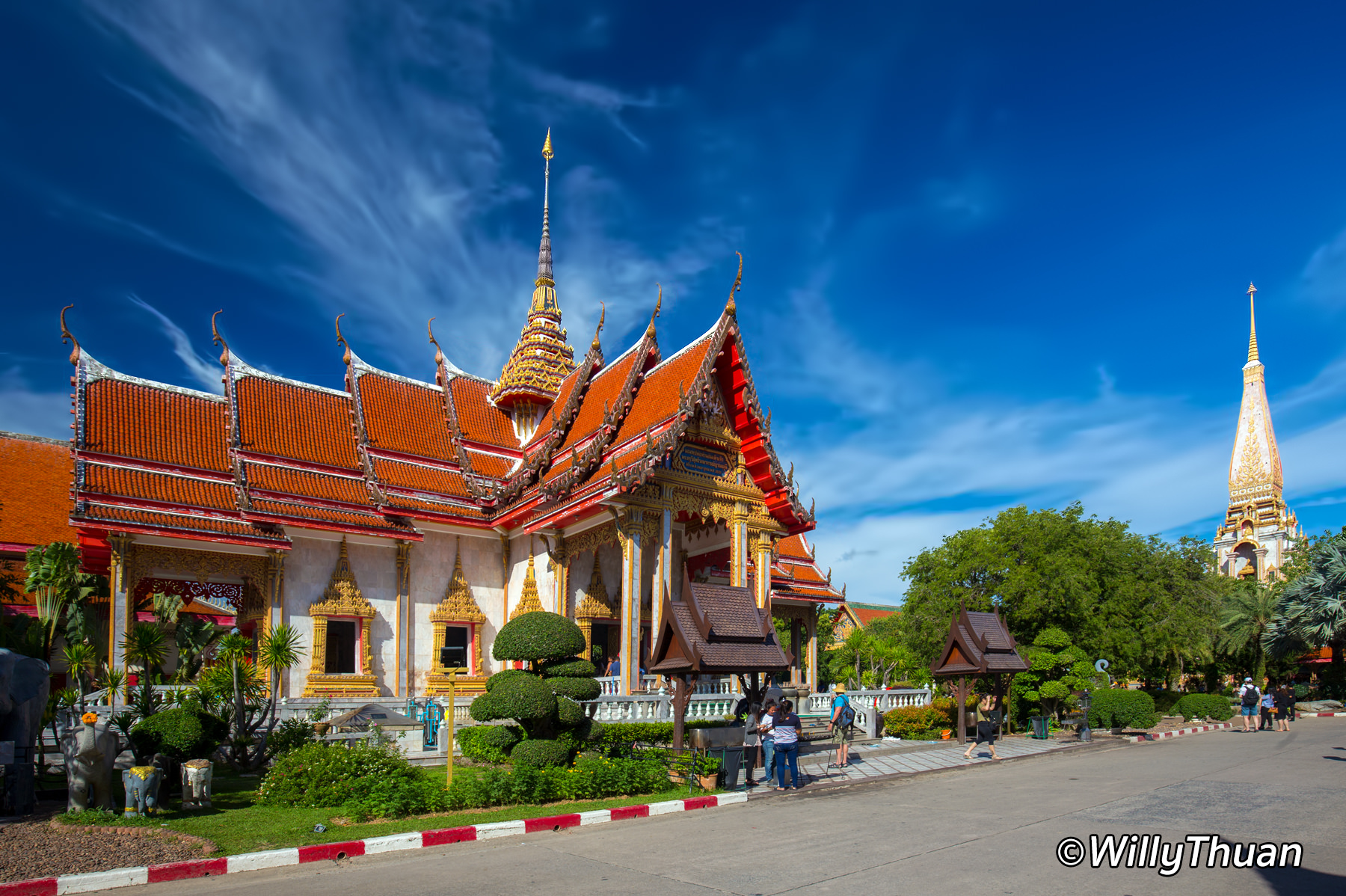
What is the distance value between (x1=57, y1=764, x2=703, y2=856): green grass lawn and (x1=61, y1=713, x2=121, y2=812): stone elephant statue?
20cm

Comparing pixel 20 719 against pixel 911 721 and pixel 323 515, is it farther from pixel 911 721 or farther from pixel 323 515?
pixel 911 721

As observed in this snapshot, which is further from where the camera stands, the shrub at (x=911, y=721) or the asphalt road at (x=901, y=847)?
the shrub at (x=911, y=721)

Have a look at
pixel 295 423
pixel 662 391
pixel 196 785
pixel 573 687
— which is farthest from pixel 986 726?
pixel 295 423

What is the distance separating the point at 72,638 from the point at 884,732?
16.7 m

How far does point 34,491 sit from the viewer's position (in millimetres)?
24234

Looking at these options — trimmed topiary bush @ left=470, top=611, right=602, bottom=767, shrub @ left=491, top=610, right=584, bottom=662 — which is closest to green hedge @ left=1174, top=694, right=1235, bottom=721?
trimmed topiary bush @ left=470, top=611, right=602, bottom=767

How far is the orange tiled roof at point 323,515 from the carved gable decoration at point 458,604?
5.82 ft

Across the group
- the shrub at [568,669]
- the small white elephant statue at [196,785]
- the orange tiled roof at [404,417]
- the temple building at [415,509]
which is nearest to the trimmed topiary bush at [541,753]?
the shrub at [568,669]

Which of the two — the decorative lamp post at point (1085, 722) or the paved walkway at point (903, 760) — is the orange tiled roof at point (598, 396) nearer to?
the paved walkway at point (903, 760)

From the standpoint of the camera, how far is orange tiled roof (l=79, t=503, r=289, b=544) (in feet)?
56.1

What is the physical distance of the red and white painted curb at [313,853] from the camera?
629cm

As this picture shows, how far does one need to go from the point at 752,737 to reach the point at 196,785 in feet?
24.8

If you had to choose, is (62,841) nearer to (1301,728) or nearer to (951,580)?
(951,580)

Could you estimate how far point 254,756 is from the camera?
1253cm
